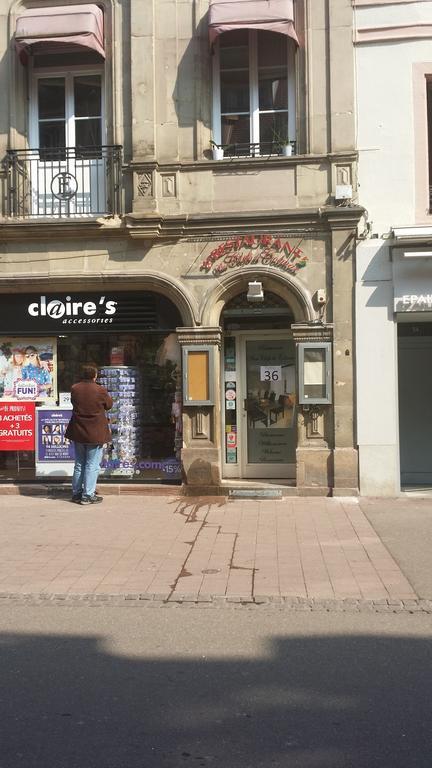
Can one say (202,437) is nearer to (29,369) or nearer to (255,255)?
(255,255)

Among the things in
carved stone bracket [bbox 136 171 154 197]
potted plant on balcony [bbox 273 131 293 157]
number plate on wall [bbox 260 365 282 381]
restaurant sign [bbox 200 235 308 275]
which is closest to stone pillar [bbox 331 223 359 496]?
restaurant sign [bbox 200 235 308 275]

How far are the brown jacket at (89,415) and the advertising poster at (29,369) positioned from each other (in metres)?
1.34

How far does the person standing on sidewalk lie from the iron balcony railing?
2627 mm

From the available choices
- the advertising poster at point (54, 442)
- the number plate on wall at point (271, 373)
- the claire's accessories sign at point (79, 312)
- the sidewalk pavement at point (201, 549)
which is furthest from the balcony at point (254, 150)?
the sidewalk pavement at point (201, 549)

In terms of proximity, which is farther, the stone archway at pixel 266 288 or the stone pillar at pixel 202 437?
the stone pillar at pixel 202 437

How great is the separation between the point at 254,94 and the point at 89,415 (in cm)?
531

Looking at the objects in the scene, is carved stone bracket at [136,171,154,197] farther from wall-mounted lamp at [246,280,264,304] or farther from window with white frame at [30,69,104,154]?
wall-mounted lamp at [246,280,264,304]

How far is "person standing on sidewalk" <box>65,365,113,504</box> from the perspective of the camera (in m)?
9.70

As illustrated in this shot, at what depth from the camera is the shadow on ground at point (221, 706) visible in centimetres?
334

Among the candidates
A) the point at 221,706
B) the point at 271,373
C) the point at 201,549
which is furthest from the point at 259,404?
the point at 221,706

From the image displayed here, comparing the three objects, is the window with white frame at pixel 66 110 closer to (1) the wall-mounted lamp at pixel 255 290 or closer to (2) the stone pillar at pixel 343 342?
(1) the wall-mounted lamp at pixel 255 290

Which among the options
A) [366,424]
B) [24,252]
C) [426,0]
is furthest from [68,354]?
[426,0]

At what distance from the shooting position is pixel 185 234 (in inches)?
412

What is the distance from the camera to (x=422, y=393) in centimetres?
1129
